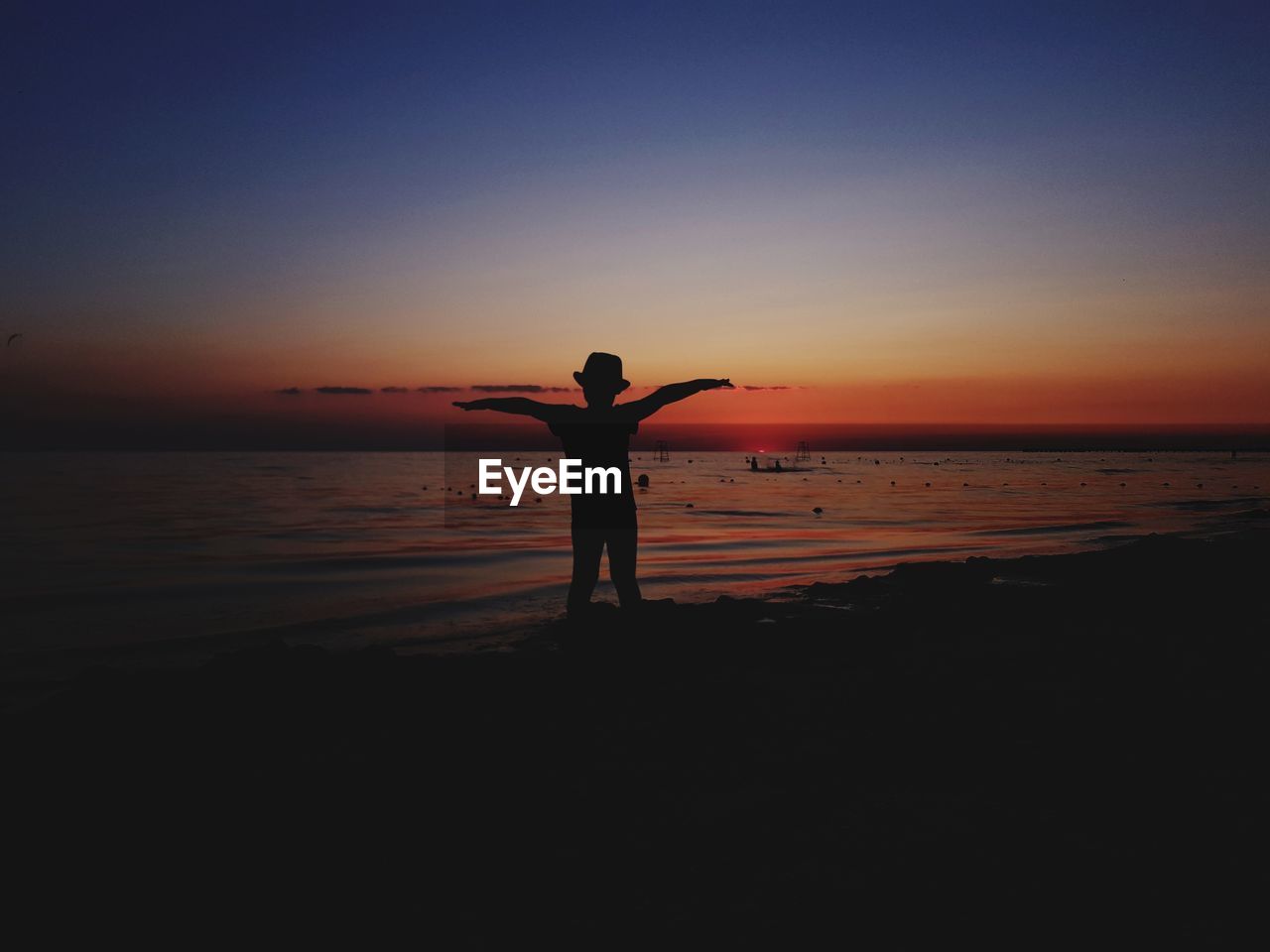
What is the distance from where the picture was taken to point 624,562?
371 inches

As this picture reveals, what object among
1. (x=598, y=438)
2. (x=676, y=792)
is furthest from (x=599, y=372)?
(x=676, y=792)

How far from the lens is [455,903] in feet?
12.4

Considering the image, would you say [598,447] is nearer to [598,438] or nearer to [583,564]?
[598,438]

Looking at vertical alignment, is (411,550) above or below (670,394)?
below

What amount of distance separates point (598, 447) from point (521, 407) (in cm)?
105

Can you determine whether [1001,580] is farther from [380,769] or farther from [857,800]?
[380,769]

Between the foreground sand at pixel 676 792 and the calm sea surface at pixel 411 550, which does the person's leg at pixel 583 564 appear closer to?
the foreground sand at pixel 676 792

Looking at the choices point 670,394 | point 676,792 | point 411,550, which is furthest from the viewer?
point 411,550

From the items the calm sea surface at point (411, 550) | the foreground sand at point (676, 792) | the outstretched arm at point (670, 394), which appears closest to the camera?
the foreground sand at point (676, 792)

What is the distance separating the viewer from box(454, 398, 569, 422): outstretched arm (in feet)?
29.8

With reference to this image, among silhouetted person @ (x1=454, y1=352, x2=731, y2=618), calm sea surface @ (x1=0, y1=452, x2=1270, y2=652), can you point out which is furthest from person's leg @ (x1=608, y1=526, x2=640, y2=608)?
calm sea surface @ (x1=0, y1=452, x2=1270, y2=652)

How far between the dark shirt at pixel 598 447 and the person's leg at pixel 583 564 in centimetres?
14

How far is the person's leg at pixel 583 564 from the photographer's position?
30.4 feet

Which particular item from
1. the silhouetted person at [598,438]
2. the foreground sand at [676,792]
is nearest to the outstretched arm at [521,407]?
the silhouetted person at [598,438]
